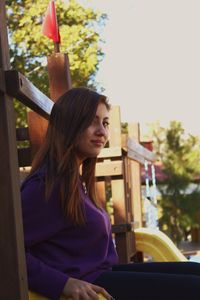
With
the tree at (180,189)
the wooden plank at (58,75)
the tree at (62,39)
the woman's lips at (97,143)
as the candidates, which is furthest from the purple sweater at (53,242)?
the tree at (180,189)

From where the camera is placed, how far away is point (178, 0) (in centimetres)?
1627

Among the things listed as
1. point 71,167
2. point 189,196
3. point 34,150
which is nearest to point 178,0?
point 189,196

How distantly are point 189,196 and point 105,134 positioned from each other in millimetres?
14695

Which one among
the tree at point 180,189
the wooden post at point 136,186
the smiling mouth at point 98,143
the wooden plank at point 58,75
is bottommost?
the tree at point 180,189

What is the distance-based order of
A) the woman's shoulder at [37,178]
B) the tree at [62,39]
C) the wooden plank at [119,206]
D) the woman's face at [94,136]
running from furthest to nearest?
the tree at [62,39] < the wooden plank at [119,206] < the woman's face at [94,136] < the woman's shoulder at [37,178]

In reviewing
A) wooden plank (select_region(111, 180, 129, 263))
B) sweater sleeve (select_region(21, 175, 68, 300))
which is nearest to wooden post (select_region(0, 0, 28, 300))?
sweater sleeve (select_region(21, 175, 68, 300))

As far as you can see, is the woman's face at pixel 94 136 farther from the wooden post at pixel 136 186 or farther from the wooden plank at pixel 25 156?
the wooden post at pixel 136 186

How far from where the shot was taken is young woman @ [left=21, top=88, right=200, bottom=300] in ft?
6.06

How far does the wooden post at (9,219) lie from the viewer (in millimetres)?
1653

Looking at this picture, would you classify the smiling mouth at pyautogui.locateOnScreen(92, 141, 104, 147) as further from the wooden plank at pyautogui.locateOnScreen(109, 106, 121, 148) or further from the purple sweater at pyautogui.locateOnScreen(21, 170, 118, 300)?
the wooden plank at pyautogui.locateOnScreen(109, 106, 121, 148)

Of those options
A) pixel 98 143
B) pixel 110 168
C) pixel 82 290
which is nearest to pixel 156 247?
pixel 110 168

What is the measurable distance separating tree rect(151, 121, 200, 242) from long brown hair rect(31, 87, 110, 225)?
14617 millimetres

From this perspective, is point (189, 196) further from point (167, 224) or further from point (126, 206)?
A: point (126, 206)

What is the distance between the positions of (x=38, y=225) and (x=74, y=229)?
0.13 metres
